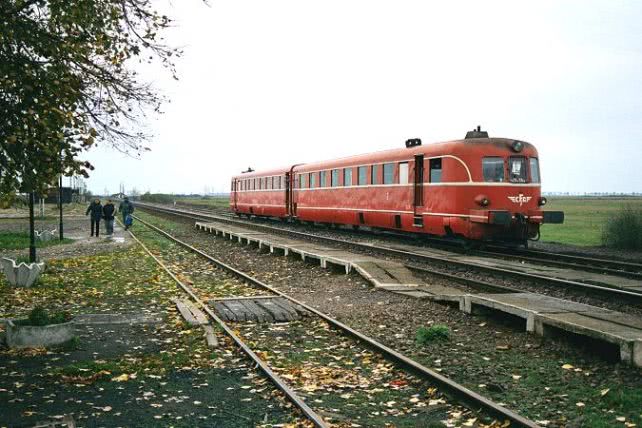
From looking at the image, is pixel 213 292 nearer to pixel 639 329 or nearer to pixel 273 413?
pixel 273 413

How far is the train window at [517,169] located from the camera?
18203 mm

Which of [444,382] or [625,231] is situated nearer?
[444,382]

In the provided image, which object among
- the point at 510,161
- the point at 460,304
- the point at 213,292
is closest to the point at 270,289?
the point at 213,292

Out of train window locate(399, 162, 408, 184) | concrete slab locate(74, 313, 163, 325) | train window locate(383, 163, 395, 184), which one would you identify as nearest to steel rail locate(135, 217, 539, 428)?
concrete slab locate(74, 313, 163, 325)

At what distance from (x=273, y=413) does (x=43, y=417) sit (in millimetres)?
2121

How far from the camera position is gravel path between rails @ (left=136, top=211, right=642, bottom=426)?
19.1ft

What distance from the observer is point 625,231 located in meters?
22.5

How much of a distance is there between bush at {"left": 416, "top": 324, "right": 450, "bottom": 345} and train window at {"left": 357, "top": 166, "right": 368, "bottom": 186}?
1592 centimetres

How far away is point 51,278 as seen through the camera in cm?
1477

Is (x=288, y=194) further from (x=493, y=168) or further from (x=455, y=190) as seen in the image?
(x=493, y=168)

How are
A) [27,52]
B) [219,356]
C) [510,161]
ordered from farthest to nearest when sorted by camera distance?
1. [510,161]
2. [27,52]
3. [219,356]

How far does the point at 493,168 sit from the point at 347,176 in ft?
29.5

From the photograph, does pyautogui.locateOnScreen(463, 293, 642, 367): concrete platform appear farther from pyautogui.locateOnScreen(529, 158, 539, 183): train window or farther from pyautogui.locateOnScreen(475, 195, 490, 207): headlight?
pyautogui.locateOnScreen(529, 158, 539, 183): train window

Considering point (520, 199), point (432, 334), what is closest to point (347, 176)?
point (520, 199)
